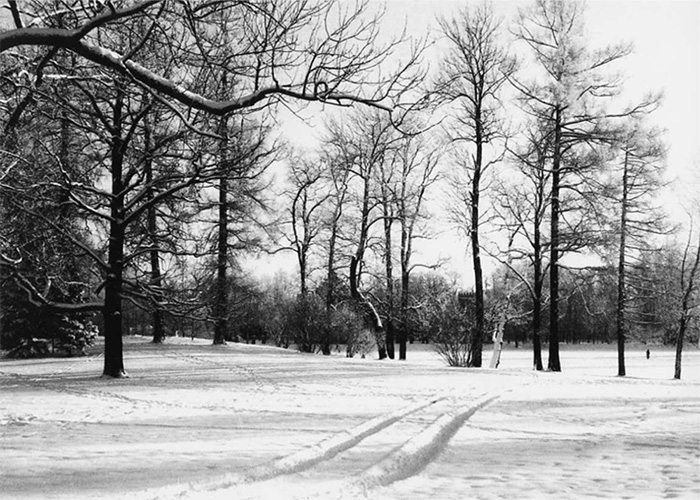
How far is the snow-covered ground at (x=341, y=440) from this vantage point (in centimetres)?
517

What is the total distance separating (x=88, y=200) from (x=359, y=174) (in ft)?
47.1

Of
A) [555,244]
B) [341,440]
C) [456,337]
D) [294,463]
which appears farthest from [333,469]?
[555,244]

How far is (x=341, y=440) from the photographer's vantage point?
22.2 ft

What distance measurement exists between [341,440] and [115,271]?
9082 mm

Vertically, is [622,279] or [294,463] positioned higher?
[622,279]

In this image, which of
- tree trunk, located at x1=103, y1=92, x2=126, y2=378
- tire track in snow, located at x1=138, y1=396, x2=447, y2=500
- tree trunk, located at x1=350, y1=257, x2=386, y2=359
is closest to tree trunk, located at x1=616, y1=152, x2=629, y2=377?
tree trunk, located at x1=350, y1=257, x2=386, y2=359

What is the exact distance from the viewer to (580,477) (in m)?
5.75

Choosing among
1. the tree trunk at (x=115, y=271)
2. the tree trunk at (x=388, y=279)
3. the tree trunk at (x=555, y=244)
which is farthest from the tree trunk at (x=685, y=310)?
the tree trunk at (x=115, y=271)

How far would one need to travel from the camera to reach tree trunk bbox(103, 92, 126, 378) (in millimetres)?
14227

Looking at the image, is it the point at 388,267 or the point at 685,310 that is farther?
the point at 388,267

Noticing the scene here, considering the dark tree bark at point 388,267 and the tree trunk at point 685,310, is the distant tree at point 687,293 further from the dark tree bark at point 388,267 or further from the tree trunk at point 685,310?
the dark tree bark at point 388,267

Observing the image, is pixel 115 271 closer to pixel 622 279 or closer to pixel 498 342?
pixel 498 342

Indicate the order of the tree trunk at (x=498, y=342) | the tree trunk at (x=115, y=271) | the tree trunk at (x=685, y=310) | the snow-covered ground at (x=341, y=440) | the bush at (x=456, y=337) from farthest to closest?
1. the tree trunk at (x=685, y=310)
2. the tree trunk at (x=498, y=342)
3. the bush at (x=456, y=337)
4. the tree trunk at (x=115, y=271)
5. the snow-covered ground at (x=341, y=440)

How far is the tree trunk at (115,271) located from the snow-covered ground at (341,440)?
1198 millimetres
